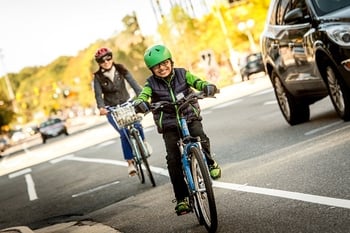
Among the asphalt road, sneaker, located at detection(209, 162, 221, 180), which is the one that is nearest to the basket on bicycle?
the asphalt road

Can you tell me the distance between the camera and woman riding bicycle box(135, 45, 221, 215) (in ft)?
19.6

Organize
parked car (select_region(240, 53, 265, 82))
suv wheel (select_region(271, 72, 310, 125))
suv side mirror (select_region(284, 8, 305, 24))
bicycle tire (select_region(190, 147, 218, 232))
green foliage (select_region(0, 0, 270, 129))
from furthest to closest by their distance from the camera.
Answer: green foliage (select_region(0, 0, 270, 129)) → parked car (select_region(240, 53, 265, 82)) → suv wheel (select_region(271, 72, 310, 125)) → suv side mirror (select_region(284, 8, 305, 24)) → bicycle tire (select_region(190, 147, 218, 232))

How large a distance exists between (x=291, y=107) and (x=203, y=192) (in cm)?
618

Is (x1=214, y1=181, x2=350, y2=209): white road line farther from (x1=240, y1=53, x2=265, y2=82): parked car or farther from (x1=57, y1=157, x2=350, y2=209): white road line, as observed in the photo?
(x1=240, y1=53, x2=265, y2=82): parked car

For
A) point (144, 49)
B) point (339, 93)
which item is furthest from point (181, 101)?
point (144, 49)

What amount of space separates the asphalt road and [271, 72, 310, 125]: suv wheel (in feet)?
0.78

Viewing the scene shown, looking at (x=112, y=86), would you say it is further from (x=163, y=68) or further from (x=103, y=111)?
(x=163, y=68)

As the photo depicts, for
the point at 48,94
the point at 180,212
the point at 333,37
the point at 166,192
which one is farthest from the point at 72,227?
the point at 48,94

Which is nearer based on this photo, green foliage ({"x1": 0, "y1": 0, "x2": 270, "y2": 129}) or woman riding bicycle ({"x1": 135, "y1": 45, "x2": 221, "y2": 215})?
woman riding bicycle ({"x1": 135, "y1": 45, "x2": 221, "y2": 215})

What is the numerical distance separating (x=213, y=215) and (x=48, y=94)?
167m

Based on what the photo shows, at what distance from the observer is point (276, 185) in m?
7.04

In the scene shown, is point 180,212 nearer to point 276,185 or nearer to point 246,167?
point 276,185

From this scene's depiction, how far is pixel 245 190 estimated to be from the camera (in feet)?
23.9

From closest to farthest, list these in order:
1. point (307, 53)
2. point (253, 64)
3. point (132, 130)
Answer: point (307, 53) → point (132, 130) → point (253, 64)
